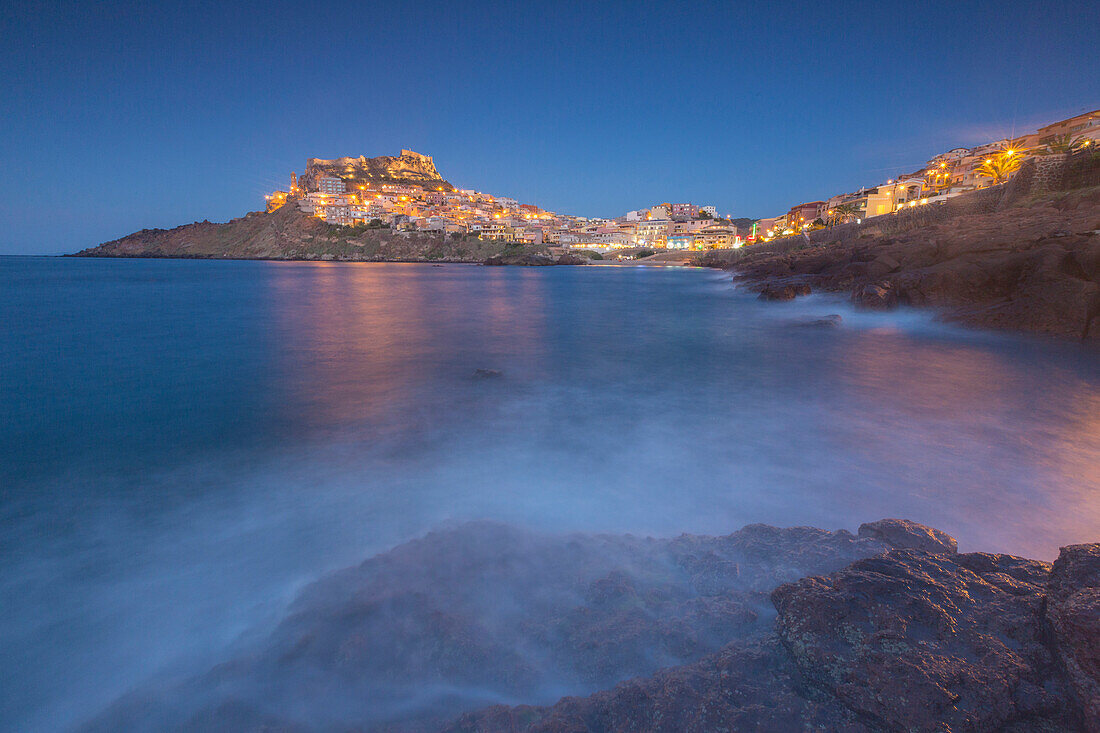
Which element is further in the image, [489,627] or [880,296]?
[880,296]

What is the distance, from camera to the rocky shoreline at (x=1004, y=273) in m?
9.49

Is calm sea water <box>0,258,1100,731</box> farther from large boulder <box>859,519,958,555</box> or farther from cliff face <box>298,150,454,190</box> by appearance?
cliff face <box>298,150,454,190</box>

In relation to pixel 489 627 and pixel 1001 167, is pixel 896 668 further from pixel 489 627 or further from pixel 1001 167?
pixel 1001 167

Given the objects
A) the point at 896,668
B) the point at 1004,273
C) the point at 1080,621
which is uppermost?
the point at 1004,273

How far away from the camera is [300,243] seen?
328 ft

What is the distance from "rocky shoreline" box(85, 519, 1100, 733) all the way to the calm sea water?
1.87ft

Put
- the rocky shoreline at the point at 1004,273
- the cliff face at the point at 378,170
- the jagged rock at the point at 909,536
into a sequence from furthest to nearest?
the cliff face at the point at 378,170, the rocky shoreline at the point at 1004,273, the jagged rock at the point at 909,536

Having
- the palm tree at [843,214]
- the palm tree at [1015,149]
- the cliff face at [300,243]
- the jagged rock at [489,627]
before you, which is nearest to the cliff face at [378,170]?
the cliff face at [300,243]

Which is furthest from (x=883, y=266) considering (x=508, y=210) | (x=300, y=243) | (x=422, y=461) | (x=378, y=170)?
(x=378, y=170)

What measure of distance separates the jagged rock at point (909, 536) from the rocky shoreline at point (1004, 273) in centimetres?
1005

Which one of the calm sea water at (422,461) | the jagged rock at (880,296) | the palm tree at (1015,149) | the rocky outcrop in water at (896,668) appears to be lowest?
the calm sea water at (422,461)

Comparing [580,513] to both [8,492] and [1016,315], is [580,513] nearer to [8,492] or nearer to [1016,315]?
[8,492]

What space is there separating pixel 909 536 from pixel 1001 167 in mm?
45237

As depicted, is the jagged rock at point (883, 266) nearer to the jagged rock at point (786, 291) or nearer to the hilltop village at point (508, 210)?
the jagged rock at point (786, 291)
